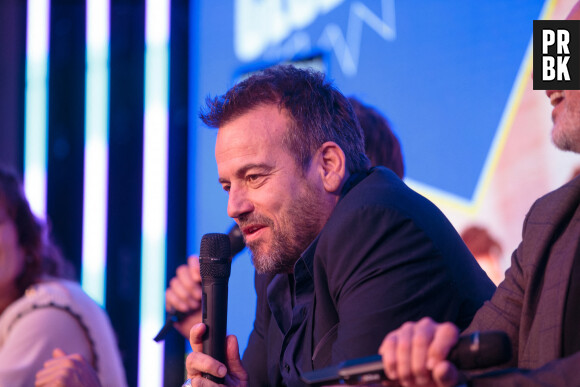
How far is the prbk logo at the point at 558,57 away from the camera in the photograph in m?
1.61

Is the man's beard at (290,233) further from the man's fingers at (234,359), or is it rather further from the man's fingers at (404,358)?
the man's fingers at (404,358)

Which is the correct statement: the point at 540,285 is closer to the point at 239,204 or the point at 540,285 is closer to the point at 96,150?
the point at 239,204

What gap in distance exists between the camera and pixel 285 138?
174 cm

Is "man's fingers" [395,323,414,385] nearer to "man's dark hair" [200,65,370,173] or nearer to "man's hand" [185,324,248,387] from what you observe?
"man's hand" [185,324,248,387]

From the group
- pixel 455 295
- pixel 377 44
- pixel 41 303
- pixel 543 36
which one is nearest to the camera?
pixel 455 295

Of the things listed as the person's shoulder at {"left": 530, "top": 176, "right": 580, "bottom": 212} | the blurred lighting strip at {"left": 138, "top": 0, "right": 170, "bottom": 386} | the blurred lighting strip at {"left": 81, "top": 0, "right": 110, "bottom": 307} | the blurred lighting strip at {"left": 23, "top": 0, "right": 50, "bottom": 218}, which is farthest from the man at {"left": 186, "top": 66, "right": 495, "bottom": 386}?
the blurred lighting strip at {"left": 23, "top": 0, "right": 50, "bottom": 218}

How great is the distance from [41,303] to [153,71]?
7.10 ft

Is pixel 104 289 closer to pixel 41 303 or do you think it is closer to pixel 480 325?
pixel 41 303

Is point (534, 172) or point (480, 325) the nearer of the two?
point (480, 325)

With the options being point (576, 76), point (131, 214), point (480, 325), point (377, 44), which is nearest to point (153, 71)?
point (131, 214)

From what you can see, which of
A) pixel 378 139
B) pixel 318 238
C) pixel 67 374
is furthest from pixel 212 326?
pixel 378 139

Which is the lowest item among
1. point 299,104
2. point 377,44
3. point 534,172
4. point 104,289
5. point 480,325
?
point 104,289

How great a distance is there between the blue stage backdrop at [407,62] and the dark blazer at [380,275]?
3.28 feet

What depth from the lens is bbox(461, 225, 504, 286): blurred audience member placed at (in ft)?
8.77
